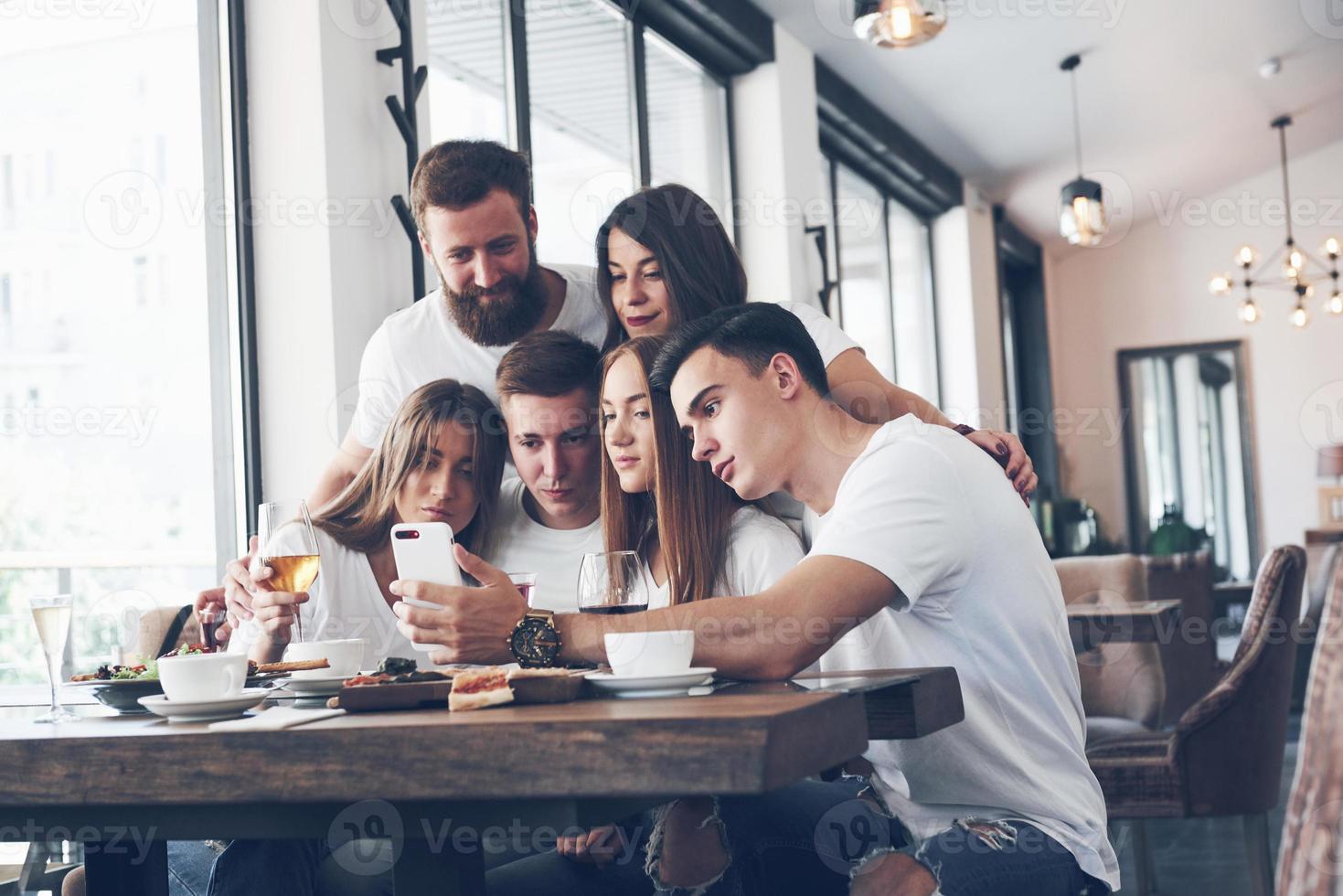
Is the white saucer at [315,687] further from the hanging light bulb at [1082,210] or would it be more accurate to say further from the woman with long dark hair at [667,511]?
the hanging light bulb at [1082,210]

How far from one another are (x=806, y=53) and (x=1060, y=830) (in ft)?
16.6

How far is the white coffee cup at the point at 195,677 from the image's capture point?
1.35m

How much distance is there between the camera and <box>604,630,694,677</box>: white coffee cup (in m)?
1.35

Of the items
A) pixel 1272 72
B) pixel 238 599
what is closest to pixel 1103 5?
pixel 1272 72

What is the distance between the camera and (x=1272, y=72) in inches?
308

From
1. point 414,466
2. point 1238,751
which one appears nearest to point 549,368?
point 414,466

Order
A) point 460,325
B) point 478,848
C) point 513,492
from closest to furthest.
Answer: point 478,848, point 513,492, point 460,325

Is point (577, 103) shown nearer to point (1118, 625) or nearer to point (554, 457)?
point (1118, 625)

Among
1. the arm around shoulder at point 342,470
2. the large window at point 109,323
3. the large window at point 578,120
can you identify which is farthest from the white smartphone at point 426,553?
the large window at point 578,120

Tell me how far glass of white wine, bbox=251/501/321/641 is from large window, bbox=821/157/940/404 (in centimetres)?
472

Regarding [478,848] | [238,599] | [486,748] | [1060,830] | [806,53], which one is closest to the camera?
[486,748]

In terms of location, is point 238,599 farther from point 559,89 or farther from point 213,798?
point 559,89

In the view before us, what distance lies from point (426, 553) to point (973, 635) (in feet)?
2.18

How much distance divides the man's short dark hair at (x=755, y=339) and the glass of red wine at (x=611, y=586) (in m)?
0.43
